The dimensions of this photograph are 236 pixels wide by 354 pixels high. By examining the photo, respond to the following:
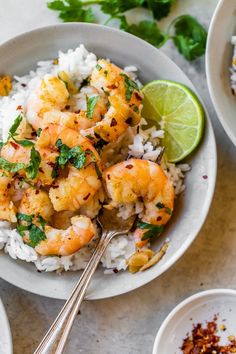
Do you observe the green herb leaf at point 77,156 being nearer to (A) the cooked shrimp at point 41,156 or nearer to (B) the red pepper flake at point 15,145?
(A) the cooked shrimp at point 41,156

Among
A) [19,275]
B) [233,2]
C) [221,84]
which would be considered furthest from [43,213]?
[233,2]

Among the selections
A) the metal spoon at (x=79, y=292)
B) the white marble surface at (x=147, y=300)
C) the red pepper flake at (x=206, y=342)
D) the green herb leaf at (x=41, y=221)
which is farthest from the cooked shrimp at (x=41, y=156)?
the red pepper flake at (x=206, y=342)

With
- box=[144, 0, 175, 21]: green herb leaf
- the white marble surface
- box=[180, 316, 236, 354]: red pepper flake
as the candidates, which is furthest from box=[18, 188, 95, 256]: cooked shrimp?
box=[144, 0, 175, 21]: green herb leaf

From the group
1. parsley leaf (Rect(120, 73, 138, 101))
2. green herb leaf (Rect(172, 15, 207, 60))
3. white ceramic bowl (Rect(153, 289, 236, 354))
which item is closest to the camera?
parsley leaf (Rect(120, 73, 138, 101))

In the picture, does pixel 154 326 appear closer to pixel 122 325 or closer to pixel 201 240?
Answer: pixel 122 325

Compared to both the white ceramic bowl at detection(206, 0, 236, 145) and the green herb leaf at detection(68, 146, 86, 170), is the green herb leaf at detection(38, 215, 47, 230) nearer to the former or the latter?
the green herb leaf at detection(68, 146, 86, 170)

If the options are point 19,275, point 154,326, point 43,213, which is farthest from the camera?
point 154,326

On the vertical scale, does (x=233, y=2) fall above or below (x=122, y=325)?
above
